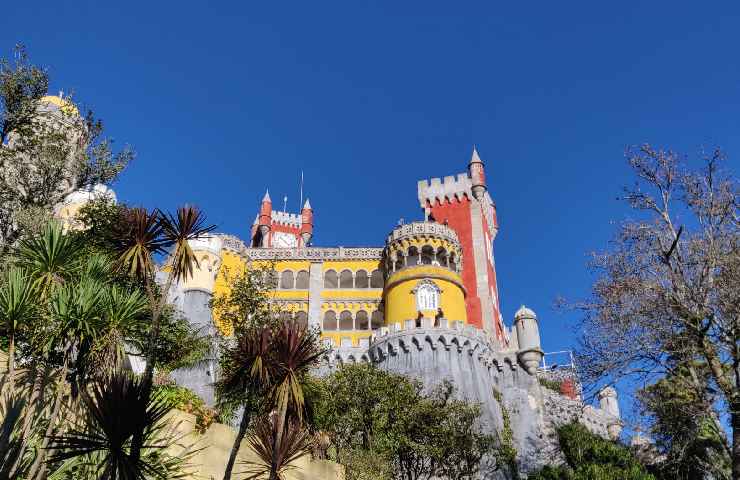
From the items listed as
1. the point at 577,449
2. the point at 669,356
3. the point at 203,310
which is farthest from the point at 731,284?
the point at 203,310

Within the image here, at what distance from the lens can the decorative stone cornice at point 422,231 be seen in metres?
46.1

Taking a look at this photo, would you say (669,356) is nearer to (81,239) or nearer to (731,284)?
(731,284)

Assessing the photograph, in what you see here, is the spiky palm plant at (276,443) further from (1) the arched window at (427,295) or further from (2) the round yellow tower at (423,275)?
(1) the arched window at (427,295)

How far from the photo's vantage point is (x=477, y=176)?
55312 millimetres

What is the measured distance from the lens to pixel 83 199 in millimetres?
38688

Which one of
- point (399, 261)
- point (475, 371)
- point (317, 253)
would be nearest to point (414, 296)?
point (399, 261)

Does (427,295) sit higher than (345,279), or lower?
lower

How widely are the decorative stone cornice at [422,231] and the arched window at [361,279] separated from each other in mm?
5480

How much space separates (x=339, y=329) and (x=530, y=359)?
15.8m

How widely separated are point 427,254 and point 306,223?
25962mm

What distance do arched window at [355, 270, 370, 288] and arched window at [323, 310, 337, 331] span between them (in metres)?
3.08

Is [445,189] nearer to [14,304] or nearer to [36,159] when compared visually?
[36,159]

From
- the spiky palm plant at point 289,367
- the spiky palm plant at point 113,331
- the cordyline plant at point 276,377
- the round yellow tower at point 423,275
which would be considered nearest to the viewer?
the spiky palm plant at point 113,331

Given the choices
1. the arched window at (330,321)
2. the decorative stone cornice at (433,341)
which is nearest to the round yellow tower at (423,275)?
the decorative stone cornice at (433,341)
